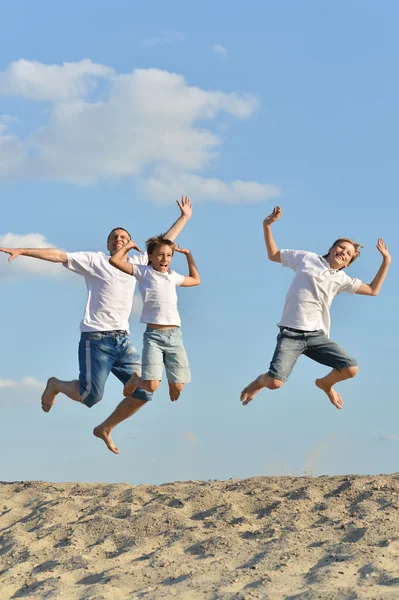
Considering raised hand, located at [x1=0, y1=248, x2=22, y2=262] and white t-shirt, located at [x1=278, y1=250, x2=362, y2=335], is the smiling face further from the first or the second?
raised hand, located at [x1=0, y1=248, x2=22, y2=262]

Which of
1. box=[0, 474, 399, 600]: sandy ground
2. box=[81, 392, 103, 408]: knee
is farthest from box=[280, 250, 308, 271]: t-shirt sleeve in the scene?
box=[81, 392, 103, 408]: knee

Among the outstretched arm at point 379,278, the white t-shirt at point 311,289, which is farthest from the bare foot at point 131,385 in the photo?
the outstretched arm at point 379,278

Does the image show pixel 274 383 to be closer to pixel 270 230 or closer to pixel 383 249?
pixel 270 230

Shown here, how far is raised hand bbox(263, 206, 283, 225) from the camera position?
909cm

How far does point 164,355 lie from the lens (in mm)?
8766

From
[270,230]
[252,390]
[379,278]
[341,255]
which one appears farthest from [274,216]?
[252,390]

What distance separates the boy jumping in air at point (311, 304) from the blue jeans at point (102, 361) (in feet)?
4.60

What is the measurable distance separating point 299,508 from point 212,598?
2.26 m

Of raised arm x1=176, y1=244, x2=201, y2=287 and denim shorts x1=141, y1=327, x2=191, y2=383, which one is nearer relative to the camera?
denim shorts x1=141, y1=327, x2=191, y2=383

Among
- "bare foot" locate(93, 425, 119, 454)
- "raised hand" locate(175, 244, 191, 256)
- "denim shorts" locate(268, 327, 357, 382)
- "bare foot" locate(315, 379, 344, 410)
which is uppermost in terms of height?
"raised hand" locate(175, 244, 191, 256)

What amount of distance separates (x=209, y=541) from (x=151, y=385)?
195cm

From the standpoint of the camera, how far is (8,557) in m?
8.02

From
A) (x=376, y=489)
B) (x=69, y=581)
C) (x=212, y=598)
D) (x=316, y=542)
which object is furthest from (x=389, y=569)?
(x=69, y=581)

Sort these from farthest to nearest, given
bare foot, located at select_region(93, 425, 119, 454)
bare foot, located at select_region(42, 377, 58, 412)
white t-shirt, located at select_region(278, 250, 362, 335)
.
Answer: bare foot, located at select_region(42, 377, 58, 412) < bare foot, located at select_region(93, 425, 119, 454) < white t-shirt, located at select_region(278, 250, 362, 335)
